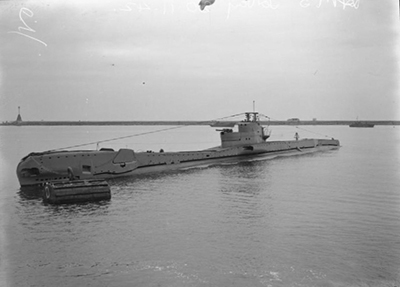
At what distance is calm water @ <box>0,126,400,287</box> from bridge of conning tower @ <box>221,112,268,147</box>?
79.8 ft

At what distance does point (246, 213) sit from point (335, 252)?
7.89 metres

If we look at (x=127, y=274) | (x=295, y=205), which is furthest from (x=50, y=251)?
(x=295, y=205)

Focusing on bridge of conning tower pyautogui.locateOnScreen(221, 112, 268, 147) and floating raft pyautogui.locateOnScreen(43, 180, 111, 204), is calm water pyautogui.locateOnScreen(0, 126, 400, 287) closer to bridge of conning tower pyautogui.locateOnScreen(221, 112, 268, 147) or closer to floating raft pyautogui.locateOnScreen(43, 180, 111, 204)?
floating raft pyautogui.locateOnScreen(43, 180, 111, 204)

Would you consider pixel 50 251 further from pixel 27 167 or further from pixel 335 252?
pixel 27 167

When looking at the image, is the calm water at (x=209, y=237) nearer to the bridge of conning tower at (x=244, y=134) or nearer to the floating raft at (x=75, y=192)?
→ the floating raft at (x=75, y=192)

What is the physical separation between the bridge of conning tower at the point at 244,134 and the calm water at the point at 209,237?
24333 millimetres

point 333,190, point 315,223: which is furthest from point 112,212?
point 333,190

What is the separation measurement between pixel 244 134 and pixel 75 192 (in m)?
34.3

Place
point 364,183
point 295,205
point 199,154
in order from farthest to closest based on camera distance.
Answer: point 199,154, point 364,183, point 295,205

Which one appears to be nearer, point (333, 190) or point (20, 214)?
point (20, 214)

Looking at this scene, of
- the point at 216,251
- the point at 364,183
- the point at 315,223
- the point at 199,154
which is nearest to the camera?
the point at 216,251

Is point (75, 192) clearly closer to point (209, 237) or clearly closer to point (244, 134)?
point (209, 237)

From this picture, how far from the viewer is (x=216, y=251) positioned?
1753cm

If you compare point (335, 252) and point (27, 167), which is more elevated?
point (27, 167)
